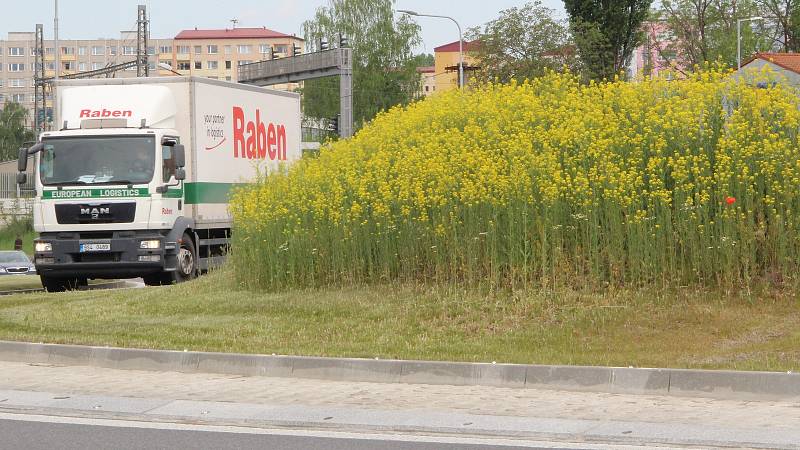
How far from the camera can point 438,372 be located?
1213 cm

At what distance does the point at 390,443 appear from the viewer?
931 centimetres

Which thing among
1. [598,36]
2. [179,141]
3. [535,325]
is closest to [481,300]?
[535,325]

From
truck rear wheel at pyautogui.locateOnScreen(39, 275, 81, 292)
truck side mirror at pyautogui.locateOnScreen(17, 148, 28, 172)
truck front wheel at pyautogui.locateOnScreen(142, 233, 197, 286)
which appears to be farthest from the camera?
truck rear wheel at pyautogui.locateOnScreen(39, 275, 81, 292)

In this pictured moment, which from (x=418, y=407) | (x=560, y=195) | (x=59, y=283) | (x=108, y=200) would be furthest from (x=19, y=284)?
(x=418, y=407)

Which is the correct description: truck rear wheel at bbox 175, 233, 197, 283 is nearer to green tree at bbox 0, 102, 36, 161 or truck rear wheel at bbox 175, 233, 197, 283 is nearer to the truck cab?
the truck cab

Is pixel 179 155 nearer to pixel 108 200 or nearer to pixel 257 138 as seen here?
pixel 108 200

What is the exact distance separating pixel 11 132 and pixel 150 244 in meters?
143

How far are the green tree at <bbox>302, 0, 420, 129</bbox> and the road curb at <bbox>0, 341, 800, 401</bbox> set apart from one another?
8146 cm

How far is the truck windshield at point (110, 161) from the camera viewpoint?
961 inches

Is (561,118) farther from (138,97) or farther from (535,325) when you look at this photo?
(138,97)

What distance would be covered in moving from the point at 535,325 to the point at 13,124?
513 ft

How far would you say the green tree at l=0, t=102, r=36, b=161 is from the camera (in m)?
159

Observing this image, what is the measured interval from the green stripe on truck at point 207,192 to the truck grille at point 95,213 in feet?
5.24

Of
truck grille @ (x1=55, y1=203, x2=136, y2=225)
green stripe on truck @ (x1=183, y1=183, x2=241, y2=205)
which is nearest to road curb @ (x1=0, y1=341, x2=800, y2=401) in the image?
truck grille @ (x1=55, y1=203, x2=136, y2=225)
